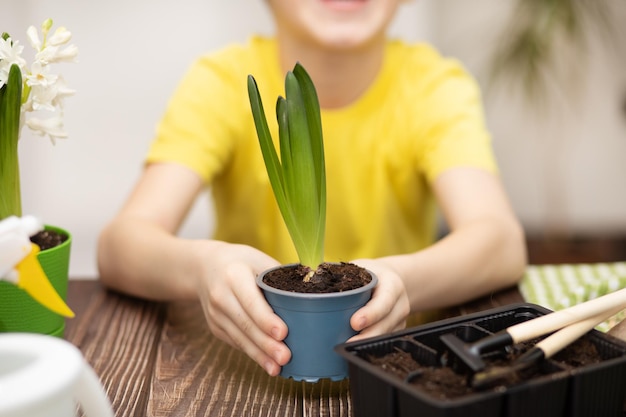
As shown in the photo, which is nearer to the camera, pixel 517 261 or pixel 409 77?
pixel 517 261

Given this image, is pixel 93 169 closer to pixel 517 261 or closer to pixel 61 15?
pixel 61 15

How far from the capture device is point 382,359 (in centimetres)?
67

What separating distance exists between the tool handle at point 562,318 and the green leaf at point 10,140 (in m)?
0.53

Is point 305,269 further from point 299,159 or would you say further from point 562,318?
point 562,318

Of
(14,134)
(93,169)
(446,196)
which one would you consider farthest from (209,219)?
(14,134)

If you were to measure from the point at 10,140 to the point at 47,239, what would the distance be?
0.46ft

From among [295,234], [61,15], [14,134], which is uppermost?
[61,15]

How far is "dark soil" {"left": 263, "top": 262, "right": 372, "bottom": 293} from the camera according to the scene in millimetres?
741

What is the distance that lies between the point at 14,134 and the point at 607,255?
2.56m

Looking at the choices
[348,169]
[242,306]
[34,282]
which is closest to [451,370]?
[242,306]

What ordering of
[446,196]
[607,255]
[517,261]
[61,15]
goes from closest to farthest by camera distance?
[517,261]
[446,196]
[61,15]
[607,255]

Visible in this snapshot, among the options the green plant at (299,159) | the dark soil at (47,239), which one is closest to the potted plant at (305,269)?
the green plant at (299,159)

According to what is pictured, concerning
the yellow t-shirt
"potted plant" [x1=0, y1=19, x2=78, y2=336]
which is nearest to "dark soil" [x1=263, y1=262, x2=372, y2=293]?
"potted plant" [x1=0, y1=19, x2=78, y2=336]

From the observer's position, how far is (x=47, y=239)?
88cm
